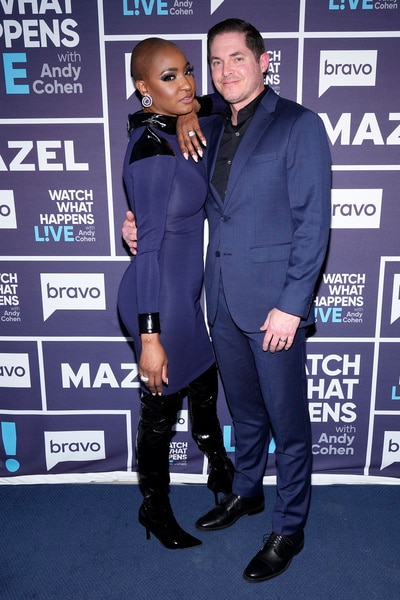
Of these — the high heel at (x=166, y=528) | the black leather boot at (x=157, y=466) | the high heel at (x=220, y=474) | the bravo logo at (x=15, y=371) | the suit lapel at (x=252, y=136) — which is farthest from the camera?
the bravo logo at (x=15, y=371)

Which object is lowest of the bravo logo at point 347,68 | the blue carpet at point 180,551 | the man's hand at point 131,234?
the blue carpet at point 180,551

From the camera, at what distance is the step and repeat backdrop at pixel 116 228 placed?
7.79ft

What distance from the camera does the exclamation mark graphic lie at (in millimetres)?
2863

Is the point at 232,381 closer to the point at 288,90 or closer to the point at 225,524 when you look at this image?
the point at 225,524

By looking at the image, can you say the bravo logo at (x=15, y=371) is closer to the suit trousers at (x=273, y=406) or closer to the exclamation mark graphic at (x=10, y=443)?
the exclamation mark graphic at (x=10, y=443)

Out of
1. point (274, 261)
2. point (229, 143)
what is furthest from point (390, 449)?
point (229, 143)

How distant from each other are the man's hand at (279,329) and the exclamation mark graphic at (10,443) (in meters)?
1.59

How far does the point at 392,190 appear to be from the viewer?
2.50 m

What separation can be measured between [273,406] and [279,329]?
34 centimetres

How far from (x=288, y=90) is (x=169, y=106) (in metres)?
0.73

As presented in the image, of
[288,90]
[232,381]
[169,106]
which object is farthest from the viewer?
[288,90]

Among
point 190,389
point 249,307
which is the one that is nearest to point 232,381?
point 190,389

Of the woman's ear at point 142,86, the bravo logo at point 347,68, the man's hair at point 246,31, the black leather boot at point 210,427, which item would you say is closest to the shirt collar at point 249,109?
the man's hair at point 246,31

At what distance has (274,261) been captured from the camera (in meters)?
1.97
